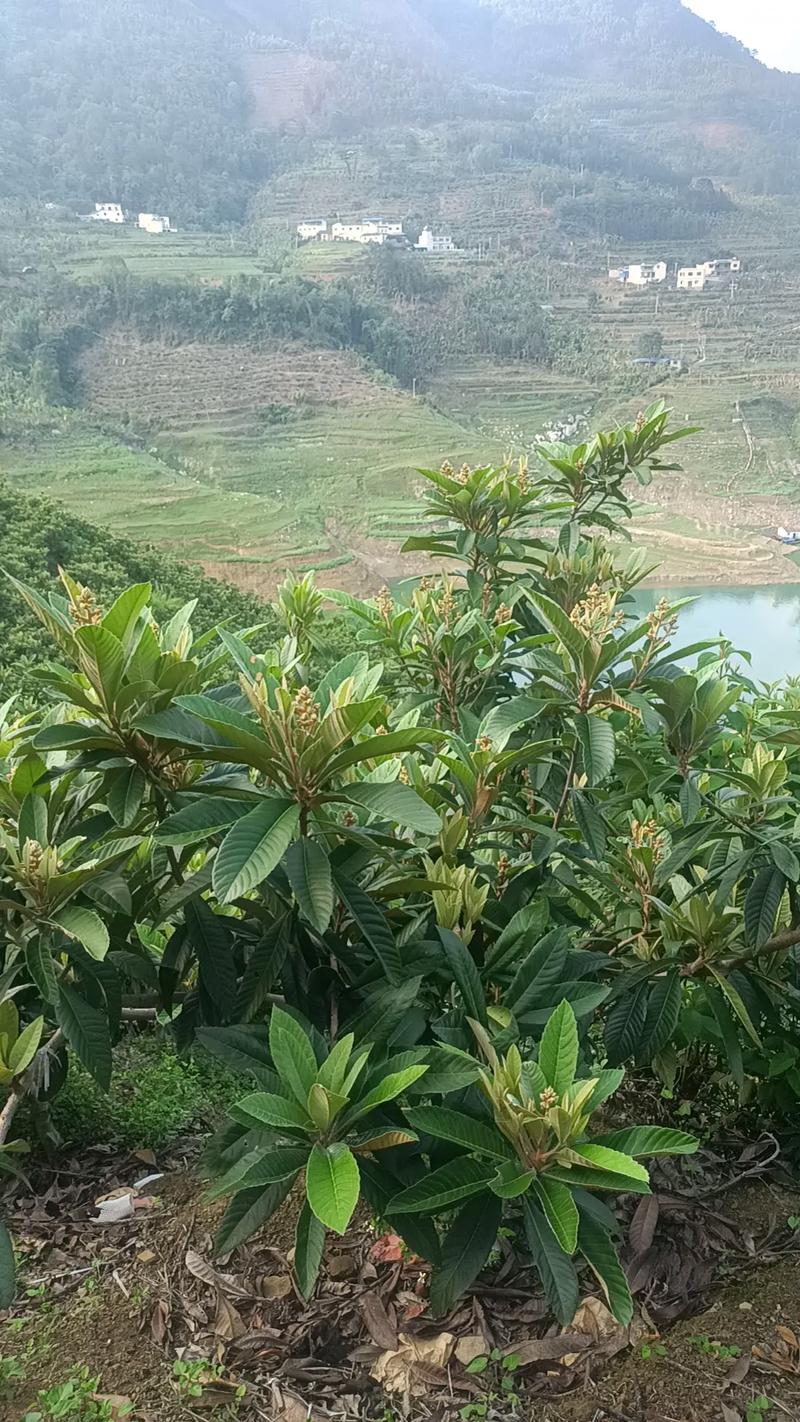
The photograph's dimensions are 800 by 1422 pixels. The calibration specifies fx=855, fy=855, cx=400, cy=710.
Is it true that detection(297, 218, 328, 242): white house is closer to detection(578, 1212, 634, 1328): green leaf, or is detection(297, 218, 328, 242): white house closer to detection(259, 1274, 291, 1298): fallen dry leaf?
detection(259, 1274, 291, 1298): fallen dry leaf

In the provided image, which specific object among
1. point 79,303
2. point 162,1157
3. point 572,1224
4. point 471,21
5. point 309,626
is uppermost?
point 471,21

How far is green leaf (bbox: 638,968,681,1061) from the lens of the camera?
3.23ft

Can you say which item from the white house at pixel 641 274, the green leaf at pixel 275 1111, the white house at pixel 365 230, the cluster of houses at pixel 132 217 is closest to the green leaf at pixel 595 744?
the green leaf at pixel 275 1111

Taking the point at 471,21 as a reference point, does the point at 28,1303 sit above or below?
below

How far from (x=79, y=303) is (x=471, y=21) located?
9.92 m

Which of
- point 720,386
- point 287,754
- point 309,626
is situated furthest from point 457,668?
point 720,386

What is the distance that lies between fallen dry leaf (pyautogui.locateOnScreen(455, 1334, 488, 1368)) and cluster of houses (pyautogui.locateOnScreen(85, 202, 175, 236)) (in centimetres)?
1371

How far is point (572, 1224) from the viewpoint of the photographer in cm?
60

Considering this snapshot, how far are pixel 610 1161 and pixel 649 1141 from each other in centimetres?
6

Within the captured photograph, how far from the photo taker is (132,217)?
12234mm

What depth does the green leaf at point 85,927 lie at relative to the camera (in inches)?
27.3

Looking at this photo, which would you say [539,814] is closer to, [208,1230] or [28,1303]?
[208,1230]

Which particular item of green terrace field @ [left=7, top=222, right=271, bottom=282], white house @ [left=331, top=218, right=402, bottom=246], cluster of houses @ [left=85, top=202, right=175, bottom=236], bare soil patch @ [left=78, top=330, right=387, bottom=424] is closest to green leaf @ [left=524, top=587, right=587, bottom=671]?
bare soil patch @ [left=78, top=330, right=387, bottom=424]

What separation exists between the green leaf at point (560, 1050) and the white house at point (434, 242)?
1247 cm
